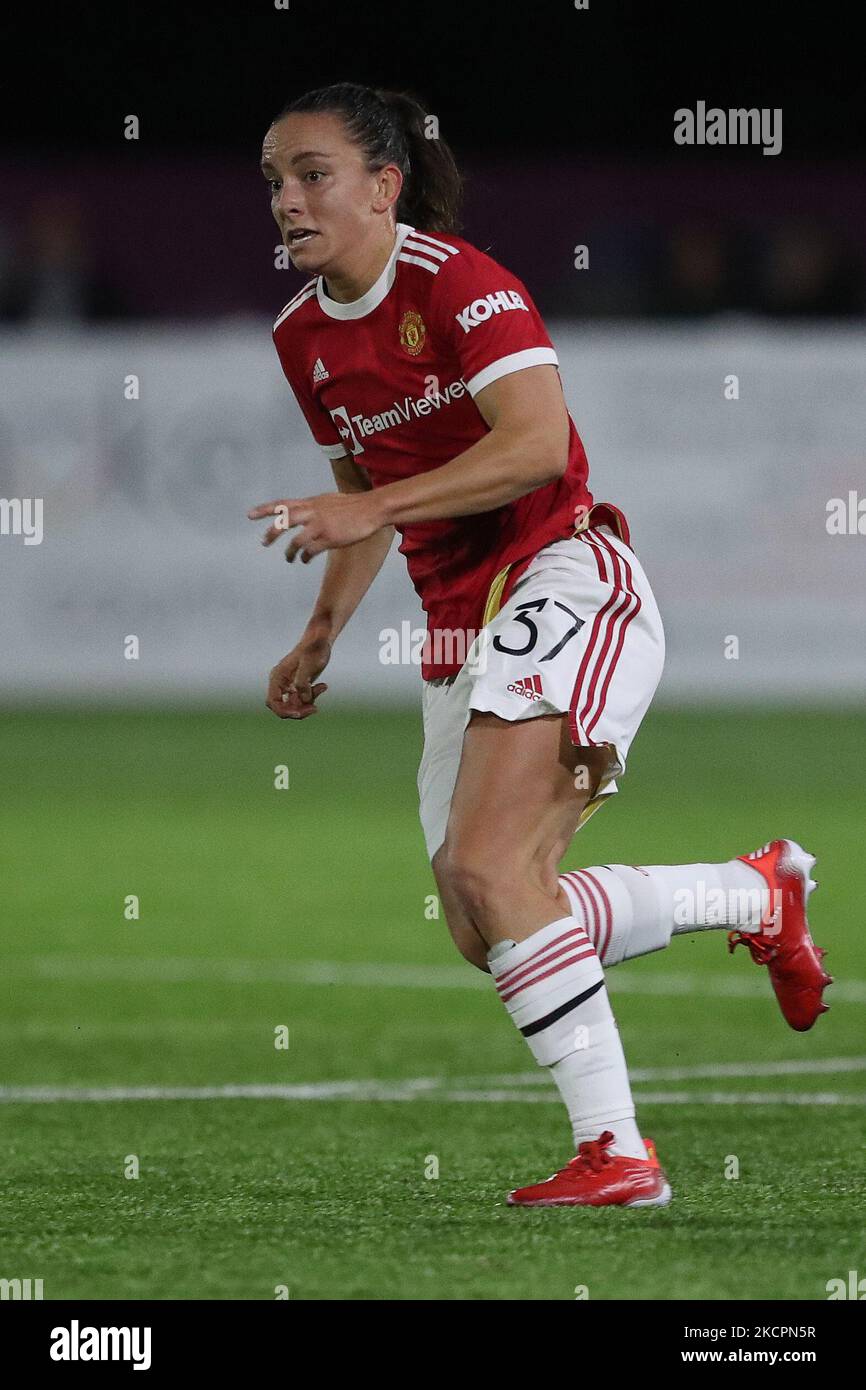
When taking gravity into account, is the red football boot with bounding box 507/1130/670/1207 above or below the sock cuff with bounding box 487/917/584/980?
below

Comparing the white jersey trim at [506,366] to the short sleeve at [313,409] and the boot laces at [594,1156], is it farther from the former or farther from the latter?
the boot laces at [594,1156]

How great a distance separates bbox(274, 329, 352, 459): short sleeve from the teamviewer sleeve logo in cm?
4

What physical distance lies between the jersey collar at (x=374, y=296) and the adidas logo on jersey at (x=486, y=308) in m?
0.25

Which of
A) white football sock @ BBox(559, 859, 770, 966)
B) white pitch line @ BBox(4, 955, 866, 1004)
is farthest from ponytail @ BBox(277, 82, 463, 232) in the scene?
white pitch line @ BBox(4, 955, 866, 1004)

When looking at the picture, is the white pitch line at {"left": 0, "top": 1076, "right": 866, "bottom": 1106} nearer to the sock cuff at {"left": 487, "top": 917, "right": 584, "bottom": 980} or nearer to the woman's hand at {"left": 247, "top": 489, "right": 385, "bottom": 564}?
the sock cuff at {"left": 487, "top": 917, "right": 584, "bottom": 980}

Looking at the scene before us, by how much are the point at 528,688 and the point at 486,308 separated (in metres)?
0.79

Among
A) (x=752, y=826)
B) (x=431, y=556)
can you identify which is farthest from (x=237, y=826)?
(x=431, y=556)

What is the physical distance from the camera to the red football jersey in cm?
485

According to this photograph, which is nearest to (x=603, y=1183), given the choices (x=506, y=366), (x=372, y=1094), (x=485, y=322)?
(x=506, y=366)

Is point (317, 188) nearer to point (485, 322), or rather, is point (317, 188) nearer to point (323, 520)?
point (485, 322)

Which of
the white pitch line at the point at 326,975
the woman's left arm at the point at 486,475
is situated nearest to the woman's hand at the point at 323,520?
the woman's left arm at the point at 486,475

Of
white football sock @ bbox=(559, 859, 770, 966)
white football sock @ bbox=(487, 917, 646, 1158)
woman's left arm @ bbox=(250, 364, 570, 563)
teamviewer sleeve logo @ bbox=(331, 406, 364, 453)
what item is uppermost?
teamviewer sleeve logo @ bbox=(331, 406, 364, 453)

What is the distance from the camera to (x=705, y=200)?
24.8 m

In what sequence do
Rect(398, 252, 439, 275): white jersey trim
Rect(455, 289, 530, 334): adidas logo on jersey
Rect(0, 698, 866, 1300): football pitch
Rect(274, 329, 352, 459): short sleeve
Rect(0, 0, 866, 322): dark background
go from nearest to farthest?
Rect(0, 698, 866, 1300): football pitch < Rect(455, 289, 530, 334): adidas logo on jersey < Rect(398, 252, 439, 275): white jersey trim < Rect(274, 329, 352, 459): short sleeve < Rect(0, 0, 866, 322): dark background
